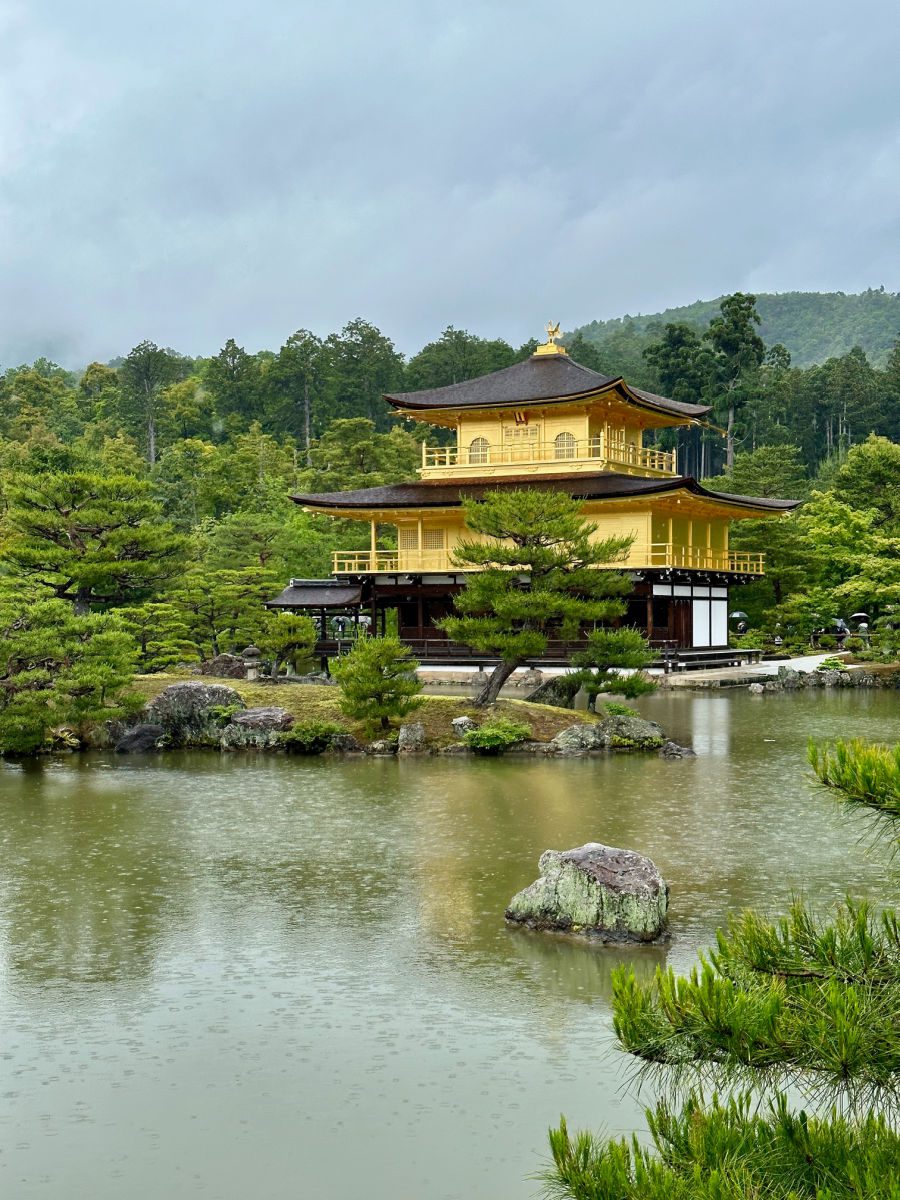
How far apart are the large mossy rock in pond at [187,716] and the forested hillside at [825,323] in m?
105

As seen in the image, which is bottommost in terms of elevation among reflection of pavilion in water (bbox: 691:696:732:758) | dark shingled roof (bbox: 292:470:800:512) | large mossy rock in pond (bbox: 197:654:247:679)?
reflection of pavilion in water (bbox: 691:696:732:758)

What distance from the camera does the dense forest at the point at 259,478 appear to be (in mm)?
24688

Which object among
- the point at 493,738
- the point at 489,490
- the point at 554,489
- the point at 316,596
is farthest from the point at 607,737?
the point at 316,596

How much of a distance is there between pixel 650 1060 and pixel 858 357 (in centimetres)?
7716

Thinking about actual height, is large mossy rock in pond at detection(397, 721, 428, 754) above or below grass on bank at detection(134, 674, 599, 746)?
below

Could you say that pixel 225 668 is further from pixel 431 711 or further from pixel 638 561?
pixel 638 561

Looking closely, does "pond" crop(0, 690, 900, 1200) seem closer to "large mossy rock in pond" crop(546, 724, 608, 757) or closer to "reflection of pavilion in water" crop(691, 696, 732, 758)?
"large mossy rock in pond" crop(546, 724, 608, 757)

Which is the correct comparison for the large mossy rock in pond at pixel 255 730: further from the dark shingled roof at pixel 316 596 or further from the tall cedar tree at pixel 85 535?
the dark shingled roof at pixel 316 596

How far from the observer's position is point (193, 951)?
9742mm

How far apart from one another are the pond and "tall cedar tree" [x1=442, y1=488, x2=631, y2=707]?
3509mm

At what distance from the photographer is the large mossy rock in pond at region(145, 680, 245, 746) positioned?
69.8 feet

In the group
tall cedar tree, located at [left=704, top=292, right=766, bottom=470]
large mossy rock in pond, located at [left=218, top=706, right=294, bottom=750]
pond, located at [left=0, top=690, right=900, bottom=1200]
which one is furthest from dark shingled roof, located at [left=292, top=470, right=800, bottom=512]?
tall cedar tree, located at [left=704, top=292, right=766, bottom=470]

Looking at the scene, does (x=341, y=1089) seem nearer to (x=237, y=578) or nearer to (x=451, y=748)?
(x=451, y=748)

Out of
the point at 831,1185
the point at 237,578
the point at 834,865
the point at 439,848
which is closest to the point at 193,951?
the point at 439,848
